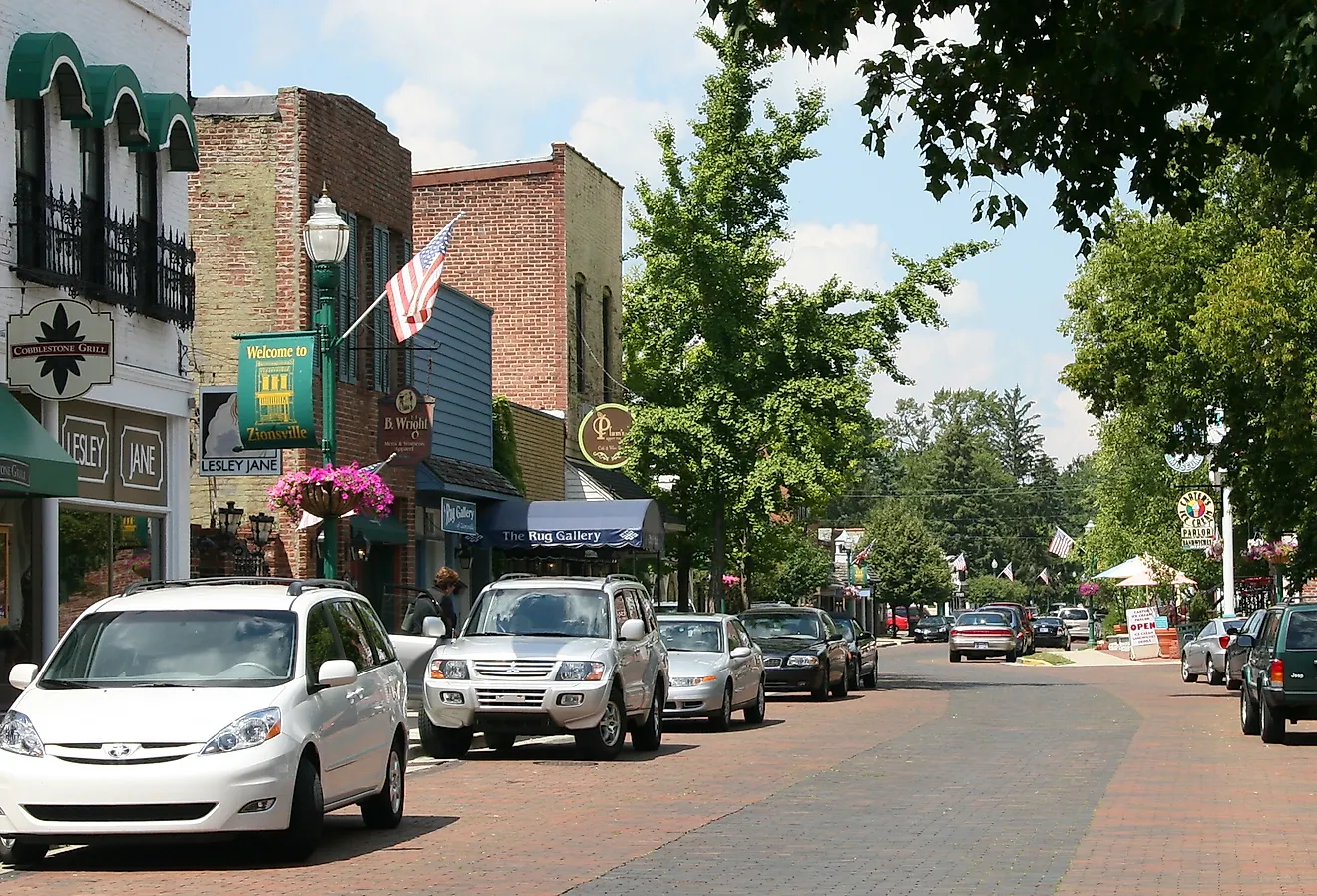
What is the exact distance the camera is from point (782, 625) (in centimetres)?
3362

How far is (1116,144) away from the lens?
10.6m

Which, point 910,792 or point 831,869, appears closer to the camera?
point 831,869

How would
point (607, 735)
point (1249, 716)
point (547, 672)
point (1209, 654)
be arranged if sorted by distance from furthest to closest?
point (1209, 654) < point (1249, 716) < point (607, 735) < point (547, 672)

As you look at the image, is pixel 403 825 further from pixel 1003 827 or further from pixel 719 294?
pixel 719 294

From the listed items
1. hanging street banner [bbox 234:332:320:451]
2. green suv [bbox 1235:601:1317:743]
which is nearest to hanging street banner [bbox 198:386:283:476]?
hanging street banner [bbox 234:332:320:451]

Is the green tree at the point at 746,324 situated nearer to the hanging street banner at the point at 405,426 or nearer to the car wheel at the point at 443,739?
the hanging street banner at the point at 405,426

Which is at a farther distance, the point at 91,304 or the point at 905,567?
the point at 905,567

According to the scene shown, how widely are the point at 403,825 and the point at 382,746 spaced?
0.99 metres

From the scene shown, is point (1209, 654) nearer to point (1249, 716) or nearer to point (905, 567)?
point (1249, 716)

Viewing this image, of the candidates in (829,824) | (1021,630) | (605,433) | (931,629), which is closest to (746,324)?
(605,433)

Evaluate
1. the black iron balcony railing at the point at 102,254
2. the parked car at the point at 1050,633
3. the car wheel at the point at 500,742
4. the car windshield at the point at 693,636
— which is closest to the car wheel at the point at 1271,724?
the car windshield at the point at 693,636

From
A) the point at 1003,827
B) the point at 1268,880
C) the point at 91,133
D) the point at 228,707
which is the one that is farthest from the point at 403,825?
the point at 91,133

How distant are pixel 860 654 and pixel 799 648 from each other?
17.9 feet

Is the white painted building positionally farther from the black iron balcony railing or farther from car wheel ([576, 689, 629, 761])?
car wheel ([576, 689, 629, 761])
